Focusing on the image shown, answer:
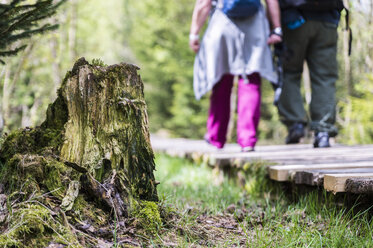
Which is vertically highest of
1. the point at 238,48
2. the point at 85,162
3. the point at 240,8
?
the point at 240,8

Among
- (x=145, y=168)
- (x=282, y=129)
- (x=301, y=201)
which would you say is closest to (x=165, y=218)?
(x=145, y=168)

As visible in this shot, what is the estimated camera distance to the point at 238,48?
12.7 feet

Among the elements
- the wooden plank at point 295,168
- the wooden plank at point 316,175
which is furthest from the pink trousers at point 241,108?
the wooden plank at point 316,175

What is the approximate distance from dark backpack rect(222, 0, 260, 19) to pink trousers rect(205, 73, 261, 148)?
573 mm

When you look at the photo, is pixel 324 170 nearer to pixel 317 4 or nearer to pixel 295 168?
pixel 295 168

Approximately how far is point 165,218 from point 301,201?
99 centimetres

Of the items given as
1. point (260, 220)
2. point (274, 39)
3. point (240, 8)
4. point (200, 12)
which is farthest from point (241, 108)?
point (260, 220)

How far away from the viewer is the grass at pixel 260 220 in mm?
1733

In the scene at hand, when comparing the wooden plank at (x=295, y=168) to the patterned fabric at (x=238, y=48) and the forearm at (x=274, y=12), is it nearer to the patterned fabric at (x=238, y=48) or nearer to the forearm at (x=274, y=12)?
the patterned fabric at (x=238, y=48)

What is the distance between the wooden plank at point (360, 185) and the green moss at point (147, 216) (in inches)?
35.1

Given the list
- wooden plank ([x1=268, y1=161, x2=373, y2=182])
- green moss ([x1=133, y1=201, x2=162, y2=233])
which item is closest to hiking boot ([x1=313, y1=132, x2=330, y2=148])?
wooden plank ([x1=268, y1=161, x2=373, y2=182])

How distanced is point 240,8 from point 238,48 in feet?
1.25

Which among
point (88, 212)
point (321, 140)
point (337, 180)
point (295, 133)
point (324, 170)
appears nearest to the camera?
point (88, 212)

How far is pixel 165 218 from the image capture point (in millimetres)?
1829
